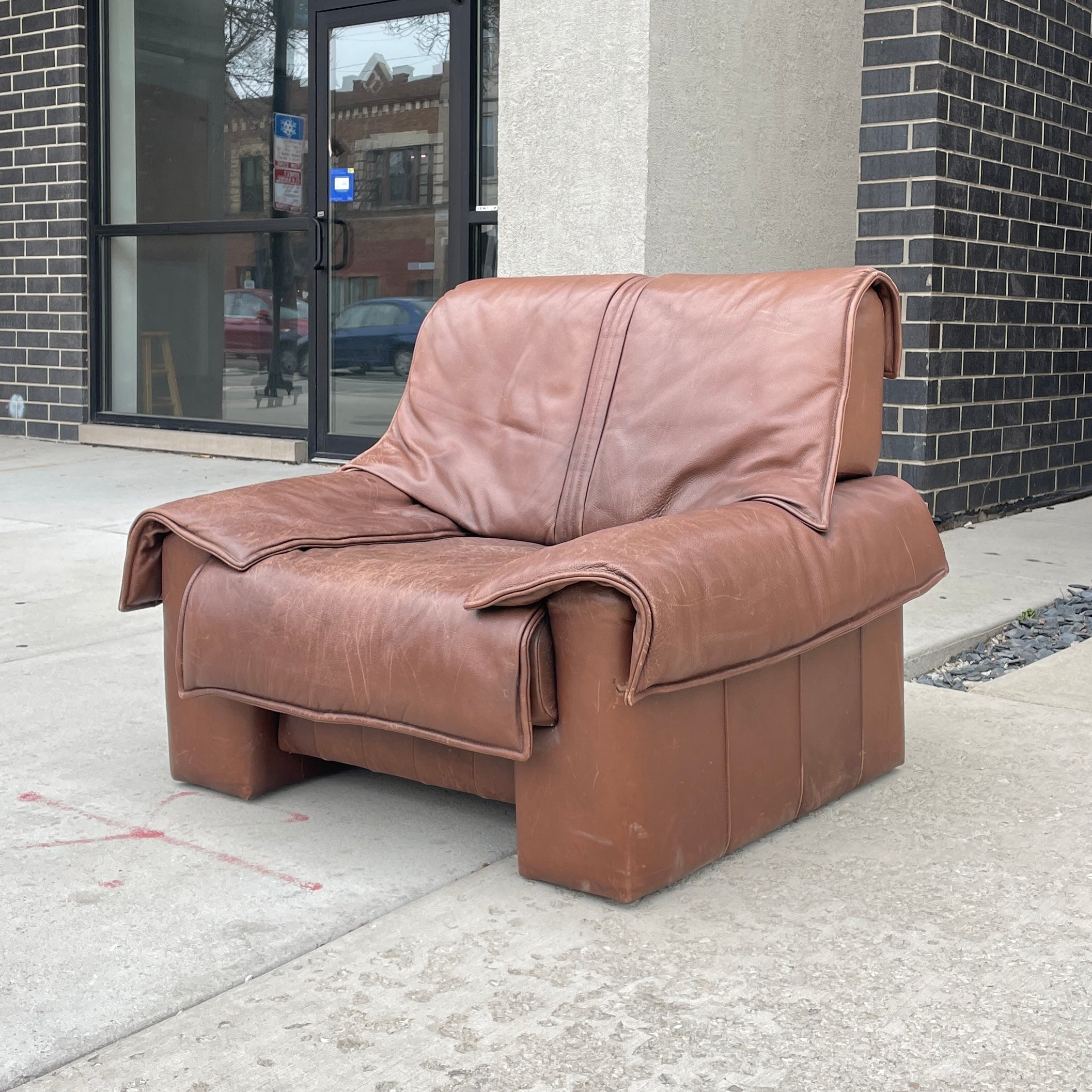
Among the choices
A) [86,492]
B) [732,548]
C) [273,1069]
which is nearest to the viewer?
[273,1069]

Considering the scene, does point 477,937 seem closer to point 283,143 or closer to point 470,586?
point 470,586

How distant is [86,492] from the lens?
6895 mm

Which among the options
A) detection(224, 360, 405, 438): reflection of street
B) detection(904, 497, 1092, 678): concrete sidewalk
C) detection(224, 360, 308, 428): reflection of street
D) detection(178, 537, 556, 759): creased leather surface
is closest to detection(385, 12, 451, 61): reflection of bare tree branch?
detection(224, 360, 405, 438): reflection of street

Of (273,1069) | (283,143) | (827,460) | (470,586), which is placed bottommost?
(273,1069)

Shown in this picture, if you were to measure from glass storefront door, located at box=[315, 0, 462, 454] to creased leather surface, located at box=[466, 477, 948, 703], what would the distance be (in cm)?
509

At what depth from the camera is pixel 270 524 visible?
268 cm

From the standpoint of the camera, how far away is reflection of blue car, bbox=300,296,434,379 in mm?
7539

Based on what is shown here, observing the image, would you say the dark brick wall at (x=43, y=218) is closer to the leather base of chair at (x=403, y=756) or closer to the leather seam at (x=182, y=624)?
the leather seam at (x=182, y=624)

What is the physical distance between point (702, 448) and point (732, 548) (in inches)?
19.2

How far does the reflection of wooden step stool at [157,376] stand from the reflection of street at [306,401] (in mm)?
474

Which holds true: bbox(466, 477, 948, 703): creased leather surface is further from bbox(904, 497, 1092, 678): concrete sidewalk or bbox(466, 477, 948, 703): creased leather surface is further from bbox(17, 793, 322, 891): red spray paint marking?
bbox(904, 497, 1092, 678): concrete sidewalk

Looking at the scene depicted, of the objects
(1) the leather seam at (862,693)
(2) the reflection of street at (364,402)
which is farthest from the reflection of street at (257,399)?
(1) the leather seam at (862,693)

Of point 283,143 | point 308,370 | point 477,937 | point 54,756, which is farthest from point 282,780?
point 283,143

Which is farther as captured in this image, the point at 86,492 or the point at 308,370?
the point at 308,370
